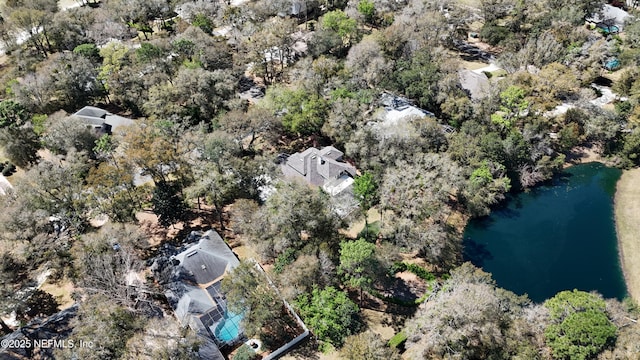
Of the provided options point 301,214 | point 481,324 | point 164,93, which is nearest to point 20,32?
point 164,93

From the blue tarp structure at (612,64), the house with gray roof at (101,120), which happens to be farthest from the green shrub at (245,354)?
the blue tarp structure at (612,64)

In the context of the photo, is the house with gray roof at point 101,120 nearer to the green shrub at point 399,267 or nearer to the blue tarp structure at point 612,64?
the green shrub at point 399,267

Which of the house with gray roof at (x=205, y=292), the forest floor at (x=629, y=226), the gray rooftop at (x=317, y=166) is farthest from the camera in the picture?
the gray rooftop at (x=317, y=166)

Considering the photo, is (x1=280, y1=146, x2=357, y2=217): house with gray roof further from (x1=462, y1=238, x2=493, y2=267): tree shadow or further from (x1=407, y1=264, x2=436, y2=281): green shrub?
(x1=462, y1=238, x2=493, y2=267): tree shadow

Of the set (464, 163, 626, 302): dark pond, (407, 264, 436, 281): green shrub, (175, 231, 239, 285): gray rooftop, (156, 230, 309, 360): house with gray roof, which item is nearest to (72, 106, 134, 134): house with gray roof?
(156, 230, 309, 360): house with gray roof

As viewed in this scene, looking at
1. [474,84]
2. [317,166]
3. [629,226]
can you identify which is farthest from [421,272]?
[474,84]

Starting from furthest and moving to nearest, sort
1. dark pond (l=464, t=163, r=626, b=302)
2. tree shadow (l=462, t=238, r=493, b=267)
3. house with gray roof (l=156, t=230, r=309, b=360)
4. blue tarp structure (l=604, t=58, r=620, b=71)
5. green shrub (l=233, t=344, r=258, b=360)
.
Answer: blue tarp structure (l=604, t=58, r=620, b=71), tree shadow (l=462, t=238, r=493, b=267), dark pond (l=464, t=163, r=626, b=302), house with gray roof (l=156, t=230, r=309, b=360), green shrub (l=233, t=344, r=258, b=360)

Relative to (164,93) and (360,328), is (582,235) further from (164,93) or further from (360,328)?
(164,93)
